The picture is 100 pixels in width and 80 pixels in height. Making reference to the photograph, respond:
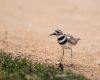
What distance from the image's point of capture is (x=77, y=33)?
1953 cm

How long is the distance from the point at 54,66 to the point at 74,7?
9.50 meters

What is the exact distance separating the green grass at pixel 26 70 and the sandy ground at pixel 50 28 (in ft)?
2.88

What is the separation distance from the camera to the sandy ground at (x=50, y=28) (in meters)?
15.4

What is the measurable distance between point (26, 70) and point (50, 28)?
26.0ft

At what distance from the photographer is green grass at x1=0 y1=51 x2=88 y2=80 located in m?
12.1

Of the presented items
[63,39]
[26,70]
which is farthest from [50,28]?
[26,70]

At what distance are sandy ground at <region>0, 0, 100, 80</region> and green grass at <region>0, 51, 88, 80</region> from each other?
2.88ft

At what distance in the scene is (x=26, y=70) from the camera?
12.6m

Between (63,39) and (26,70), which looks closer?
(26,70)

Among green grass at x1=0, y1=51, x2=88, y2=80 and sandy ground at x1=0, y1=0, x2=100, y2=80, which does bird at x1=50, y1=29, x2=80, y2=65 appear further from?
green grass at x1=0, y1=51, x2=88, y2=80

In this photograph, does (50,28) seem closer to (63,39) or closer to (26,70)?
(63,39)

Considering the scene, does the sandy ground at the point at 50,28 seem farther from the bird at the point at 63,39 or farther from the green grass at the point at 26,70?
the green grass at the point at 26,70

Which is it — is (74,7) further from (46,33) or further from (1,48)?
(1,48)

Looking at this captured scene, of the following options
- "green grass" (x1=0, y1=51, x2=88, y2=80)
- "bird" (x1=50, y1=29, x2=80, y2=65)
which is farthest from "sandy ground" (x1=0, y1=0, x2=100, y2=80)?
"green grass" (x1=0, y1=51, x2=88, y2=80)
